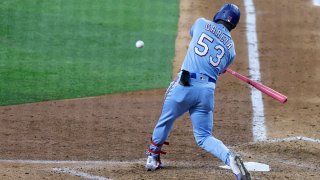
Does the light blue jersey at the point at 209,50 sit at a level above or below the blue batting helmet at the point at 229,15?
below

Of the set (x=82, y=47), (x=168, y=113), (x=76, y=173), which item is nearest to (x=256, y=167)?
(x=168, y=113)

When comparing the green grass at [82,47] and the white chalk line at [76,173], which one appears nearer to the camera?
the white chalk line at [76,173]

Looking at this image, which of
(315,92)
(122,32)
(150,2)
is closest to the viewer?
(315,92)

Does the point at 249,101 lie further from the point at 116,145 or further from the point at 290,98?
the point at 116,145

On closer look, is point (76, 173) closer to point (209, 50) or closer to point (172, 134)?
point (209, 50)

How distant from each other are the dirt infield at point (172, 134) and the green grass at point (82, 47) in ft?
1.45

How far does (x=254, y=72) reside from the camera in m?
12.9

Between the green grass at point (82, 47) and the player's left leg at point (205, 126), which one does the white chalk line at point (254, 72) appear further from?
the player's left leg at point (205, 126)

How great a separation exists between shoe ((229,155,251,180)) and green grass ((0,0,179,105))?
4.73 metres

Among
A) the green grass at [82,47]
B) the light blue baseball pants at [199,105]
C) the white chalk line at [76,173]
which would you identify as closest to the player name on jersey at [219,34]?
the light blue baseball pants at [199,105]

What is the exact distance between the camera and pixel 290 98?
1171cm

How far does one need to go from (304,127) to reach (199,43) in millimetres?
3215

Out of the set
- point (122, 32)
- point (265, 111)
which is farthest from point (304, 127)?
point (122, 32)

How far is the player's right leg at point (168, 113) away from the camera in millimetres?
7676
